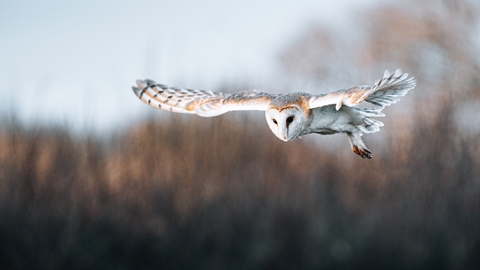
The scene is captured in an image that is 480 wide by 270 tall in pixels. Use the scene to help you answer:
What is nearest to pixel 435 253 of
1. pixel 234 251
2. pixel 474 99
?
pixel 474 99

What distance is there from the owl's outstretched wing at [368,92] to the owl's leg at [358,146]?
0.59 feet

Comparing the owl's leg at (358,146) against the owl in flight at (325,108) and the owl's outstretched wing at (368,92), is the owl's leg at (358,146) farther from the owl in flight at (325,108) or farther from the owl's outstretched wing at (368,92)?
the owl's outstretched wing at (368,92)

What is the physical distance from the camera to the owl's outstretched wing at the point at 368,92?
175 centimetres

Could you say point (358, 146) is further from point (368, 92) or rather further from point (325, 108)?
point (368, 92)

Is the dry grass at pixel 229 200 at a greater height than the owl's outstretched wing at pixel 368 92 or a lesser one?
lesser

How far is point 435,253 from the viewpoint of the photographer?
7.88 metres

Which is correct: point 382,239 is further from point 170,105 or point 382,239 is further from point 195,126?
point 170,105

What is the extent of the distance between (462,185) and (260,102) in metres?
6.55

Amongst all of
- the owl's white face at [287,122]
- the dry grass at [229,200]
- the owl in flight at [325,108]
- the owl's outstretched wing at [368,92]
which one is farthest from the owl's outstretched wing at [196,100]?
the dry grass at [229,200]

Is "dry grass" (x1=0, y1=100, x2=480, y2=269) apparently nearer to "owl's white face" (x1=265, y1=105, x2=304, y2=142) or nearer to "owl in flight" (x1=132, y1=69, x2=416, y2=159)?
"owl in flight" (x1=132, y1=69, x2=416, y2=159)

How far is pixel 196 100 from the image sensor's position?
107 inches

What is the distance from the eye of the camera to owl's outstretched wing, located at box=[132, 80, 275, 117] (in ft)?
7.31

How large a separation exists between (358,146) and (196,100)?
95 cm

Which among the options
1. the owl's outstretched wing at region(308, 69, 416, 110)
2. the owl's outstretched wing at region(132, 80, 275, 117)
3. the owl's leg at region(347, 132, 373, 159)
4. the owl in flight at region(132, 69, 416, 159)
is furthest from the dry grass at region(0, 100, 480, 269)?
the owl's outstretched wing at region(308, 69, 416, 110)
